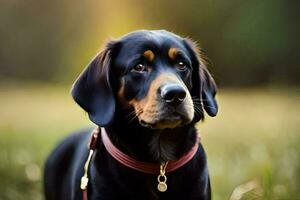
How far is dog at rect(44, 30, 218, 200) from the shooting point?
4.31 meters

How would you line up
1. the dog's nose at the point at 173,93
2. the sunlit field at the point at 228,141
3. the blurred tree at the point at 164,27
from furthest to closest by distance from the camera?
the blurred tree at the point at 164,27
the sunlit field at the point at 228,141
the dog's nose at the point at 173,93

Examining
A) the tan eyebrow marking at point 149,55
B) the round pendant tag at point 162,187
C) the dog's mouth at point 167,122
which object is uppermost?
the tan eyebrow marking at point 149,55

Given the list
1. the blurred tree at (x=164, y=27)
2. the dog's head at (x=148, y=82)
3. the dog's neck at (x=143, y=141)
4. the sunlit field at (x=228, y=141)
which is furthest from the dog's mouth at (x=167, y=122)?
the blurred tree at (x=164, y=27)

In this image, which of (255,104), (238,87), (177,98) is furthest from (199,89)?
(238,87)

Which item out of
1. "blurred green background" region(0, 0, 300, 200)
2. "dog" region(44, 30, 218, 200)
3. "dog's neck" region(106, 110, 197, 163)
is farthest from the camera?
"blurred green background" region(0, 0, 300, 200)

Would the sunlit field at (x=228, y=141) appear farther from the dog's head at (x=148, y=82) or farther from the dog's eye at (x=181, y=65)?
the dog's eye at (x=181, y=65)

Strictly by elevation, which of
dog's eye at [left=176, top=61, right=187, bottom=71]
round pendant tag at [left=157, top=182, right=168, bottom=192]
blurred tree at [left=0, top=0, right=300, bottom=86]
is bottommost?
blurred tree at [left=0, top=0, right=300, bottom=86]

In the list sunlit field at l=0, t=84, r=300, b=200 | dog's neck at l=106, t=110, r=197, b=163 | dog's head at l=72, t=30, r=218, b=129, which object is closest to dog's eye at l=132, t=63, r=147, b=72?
dog's head at l=72, t=30, r=218, b=129

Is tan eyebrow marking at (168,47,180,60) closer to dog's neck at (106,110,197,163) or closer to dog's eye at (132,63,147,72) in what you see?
dog's eye at (132,63,147,72)

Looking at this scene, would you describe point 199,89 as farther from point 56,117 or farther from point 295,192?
point 56,117

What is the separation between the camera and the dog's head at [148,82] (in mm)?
4262

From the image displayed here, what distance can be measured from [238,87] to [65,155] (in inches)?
408

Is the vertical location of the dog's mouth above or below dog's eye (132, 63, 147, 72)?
below

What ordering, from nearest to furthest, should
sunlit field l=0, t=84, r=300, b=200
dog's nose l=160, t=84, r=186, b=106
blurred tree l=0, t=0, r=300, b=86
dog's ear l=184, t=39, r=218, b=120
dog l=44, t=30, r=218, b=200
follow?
dog's nose l=160, t=84, r=186, b=106, dog l=44, t=30, r=218, b=200, dog's ear l=184, t=39, r=218, b=120, sunlit field l=0, t=84, r=300, b=200, blurred tree l=0, t=0, r=300, b=86
